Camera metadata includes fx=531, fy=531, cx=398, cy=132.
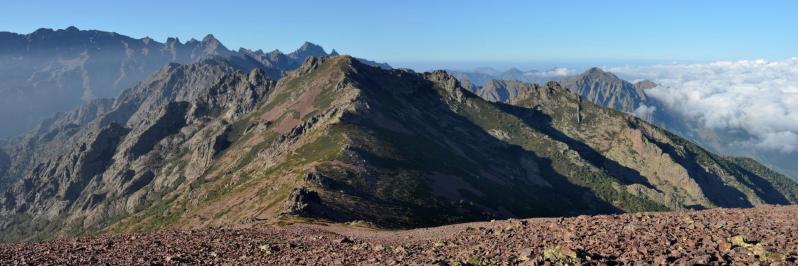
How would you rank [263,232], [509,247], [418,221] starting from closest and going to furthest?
[509,247] → [263,232] → [418,221]

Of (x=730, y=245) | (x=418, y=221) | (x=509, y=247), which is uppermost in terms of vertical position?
(x=730, y=245)

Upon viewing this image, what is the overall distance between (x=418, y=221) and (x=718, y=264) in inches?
4664

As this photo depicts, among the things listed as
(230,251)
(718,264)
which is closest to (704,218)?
(718,264)

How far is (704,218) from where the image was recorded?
42781 mm

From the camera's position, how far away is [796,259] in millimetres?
24609

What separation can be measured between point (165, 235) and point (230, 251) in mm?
14180

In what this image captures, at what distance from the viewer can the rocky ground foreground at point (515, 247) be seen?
27.4m

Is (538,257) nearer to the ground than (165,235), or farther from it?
farther from it

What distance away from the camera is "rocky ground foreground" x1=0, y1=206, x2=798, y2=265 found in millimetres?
27422

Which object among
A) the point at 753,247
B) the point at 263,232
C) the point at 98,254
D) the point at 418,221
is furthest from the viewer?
the point at 418,221

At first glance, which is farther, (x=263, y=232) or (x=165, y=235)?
(x=263, y=232)

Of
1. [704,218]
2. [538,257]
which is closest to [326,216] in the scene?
[704,218]

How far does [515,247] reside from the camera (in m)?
34.5

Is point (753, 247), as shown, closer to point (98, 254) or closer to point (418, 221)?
point (98, 254)
